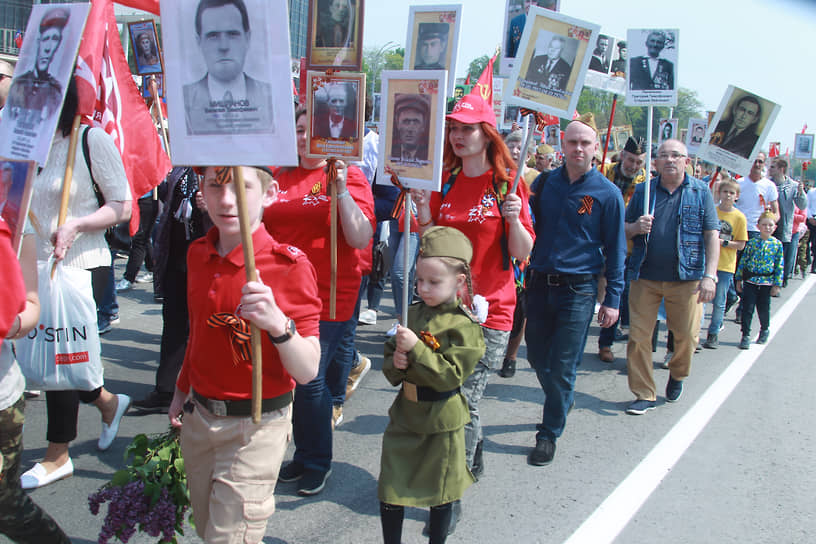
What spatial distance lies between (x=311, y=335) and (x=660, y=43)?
5.02 meters

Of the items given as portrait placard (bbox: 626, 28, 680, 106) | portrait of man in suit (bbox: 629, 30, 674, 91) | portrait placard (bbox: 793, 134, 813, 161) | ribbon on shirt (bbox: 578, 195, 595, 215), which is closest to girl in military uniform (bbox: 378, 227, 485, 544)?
ribbon on shirt (bbox: 578, 195, 595, 215)

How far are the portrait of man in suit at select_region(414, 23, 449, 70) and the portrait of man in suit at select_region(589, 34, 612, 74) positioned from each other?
12.5 feet

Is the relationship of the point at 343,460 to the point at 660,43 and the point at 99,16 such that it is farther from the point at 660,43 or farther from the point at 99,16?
the point at 660,43

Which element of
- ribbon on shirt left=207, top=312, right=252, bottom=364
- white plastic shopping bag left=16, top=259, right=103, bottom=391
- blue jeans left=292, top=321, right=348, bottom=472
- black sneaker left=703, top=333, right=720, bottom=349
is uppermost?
ribbon on shirt left=207, top=312, right=252, bottom=364

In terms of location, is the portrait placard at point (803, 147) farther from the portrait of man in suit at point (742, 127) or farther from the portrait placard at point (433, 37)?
the portrait placard at point (433, 37)

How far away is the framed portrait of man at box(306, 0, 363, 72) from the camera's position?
3.64m

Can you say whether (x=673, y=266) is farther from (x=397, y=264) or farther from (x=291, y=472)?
(x=291, y=472)

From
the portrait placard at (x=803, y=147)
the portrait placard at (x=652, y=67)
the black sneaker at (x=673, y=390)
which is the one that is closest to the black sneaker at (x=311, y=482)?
the black sneaker at (x=673, y=390)

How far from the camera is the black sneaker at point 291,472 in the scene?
153 inches

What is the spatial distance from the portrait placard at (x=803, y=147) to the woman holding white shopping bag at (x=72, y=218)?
791 inches

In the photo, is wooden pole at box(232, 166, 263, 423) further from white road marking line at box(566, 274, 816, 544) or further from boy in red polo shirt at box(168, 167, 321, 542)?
white road marking line at box(566, 274, 816, 544)

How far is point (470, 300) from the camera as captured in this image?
309 centimetres

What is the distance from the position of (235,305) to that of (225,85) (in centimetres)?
72

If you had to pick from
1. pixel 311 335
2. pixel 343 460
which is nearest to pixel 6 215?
pixel 311 335
